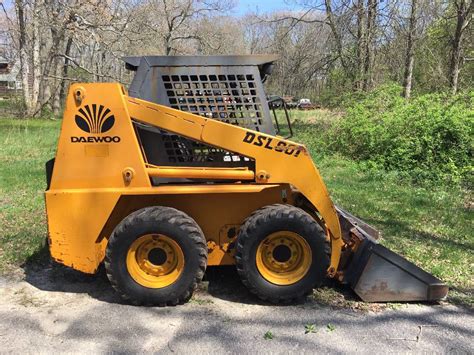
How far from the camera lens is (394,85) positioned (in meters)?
13.1

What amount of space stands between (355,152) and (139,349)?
356 inches

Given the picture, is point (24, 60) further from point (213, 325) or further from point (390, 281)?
point (390, 281)

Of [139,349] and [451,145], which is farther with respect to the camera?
[451,145]

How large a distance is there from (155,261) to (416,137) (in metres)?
7.66

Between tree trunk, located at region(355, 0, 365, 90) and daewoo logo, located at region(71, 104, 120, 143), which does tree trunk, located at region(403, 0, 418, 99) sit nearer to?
tree trunk, located at region(355, 0, 365, 90)

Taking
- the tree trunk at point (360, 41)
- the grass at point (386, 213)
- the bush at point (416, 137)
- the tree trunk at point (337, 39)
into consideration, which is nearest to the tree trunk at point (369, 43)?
the tree trunk at point (360, 41)

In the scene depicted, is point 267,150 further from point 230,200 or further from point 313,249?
point 313,249

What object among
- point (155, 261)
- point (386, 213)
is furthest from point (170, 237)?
point (386, 213)

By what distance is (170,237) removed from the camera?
3.85 meters

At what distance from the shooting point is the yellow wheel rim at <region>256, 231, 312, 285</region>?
157 inches

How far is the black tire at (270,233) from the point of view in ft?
12.8

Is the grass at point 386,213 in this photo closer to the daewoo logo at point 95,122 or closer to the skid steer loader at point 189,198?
the skid steer loader at point 189,198

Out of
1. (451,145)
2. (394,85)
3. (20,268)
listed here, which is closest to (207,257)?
(20,268)

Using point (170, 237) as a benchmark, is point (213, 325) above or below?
below
